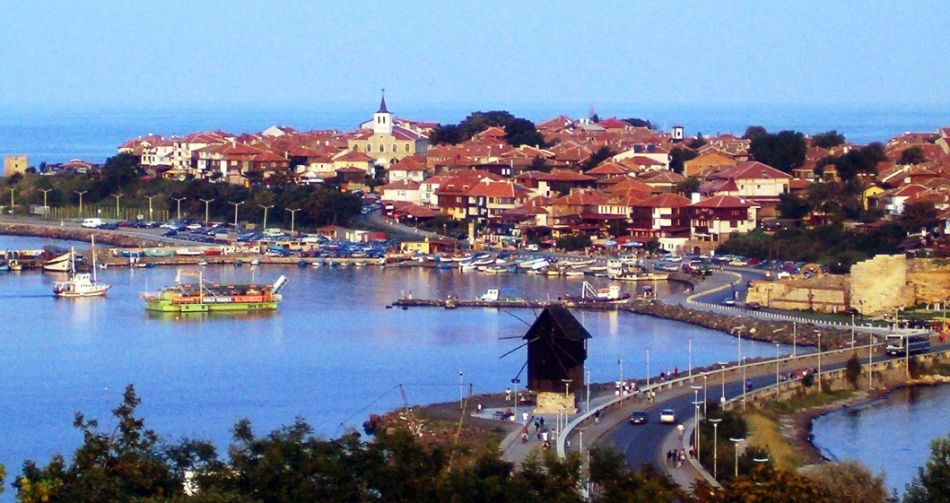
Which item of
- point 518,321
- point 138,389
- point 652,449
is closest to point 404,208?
point 518,321

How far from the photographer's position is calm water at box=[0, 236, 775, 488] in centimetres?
1134

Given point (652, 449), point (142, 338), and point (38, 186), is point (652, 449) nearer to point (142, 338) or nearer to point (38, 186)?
point (142, 338)

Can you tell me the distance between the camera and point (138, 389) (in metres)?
12.3

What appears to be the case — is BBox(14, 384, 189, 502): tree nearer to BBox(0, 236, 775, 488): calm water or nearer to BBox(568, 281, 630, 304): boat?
BBox(0, 236, 775, 488): calm water

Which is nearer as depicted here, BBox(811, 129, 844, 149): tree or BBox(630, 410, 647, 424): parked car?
BBox(630, 410, 647, 424): parked car

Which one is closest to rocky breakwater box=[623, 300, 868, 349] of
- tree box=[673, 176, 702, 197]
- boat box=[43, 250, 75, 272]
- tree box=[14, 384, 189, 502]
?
boat box=[43, 250, 75, 272]

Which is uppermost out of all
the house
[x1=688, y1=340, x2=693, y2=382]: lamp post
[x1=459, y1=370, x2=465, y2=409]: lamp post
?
the house

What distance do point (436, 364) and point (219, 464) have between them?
19.9 ft

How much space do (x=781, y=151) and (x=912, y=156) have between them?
180 cm

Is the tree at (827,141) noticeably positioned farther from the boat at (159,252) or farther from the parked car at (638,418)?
the parked car at (638,418)

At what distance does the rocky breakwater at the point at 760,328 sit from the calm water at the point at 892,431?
1313 mm

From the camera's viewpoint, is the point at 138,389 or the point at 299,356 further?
the point at 299,356

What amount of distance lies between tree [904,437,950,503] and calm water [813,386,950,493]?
0.63m

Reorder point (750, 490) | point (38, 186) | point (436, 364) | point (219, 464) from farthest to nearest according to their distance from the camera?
point (38, 186)
point (436, 364)
point (219, 464)
point (750, 490)
